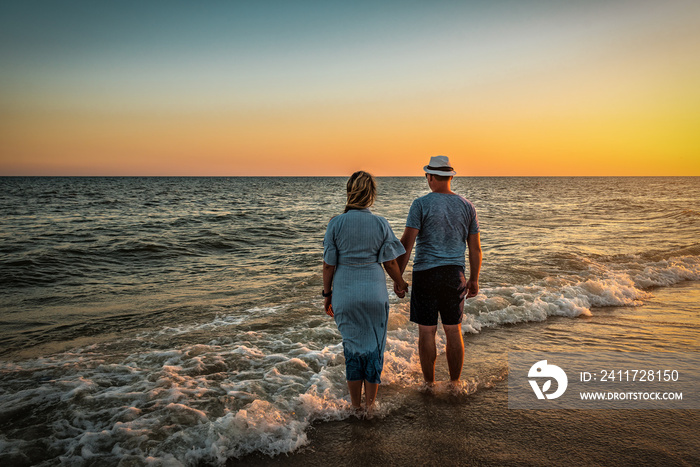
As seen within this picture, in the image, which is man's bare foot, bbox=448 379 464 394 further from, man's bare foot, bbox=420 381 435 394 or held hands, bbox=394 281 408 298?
held hands, bbox=394 281 408 298

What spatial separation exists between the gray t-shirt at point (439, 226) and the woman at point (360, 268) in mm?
495

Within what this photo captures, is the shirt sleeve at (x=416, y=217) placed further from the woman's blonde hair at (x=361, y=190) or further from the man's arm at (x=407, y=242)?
the woman's blonde hair at (x=361, y=190)

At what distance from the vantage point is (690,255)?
37.8ft

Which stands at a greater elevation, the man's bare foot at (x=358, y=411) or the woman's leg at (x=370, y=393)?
the woman's leg at (x=370, y=393)

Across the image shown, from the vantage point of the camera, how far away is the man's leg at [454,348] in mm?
3954

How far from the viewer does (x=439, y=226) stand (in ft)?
12.4

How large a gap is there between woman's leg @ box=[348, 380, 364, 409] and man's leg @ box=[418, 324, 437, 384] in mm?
767

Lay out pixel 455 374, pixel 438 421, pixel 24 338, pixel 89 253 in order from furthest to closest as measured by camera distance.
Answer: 1. pixel 89 253
2. pixel 24 338
3. pixel 455 374
4. pixel 438 421

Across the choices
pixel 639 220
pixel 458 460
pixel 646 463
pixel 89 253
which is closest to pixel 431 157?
pixel 458 460

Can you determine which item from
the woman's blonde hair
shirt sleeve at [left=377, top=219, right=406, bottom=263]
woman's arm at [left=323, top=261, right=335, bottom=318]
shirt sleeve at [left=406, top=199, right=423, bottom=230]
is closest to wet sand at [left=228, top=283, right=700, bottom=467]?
woman's arm at [left=323, top=261, right=335, bottom=318]

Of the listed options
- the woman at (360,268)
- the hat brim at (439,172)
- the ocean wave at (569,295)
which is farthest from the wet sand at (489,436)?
the ocean wave at (569,295)

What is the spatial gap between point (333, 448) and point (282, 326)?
324cm

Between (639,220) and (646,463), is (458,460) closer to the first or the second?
(646,463)

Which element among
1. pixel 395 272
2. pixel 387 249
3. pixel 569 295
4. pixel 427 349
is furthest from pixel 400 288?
pixel 569 295
